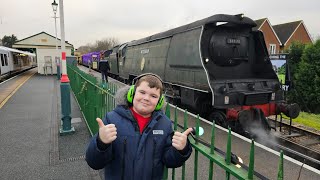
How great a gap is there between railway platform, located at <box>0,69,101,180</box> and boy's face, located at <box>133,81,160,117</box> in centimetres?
242

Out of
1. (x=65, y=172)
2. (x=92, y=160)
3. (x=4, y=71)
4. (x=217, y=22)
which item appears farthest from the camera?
(x=4, y=71)

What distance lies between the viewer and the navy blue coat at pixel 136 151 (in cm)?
190

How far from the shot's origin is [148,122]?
2016mm

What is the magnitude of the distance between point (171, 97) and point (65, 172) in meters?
5.74

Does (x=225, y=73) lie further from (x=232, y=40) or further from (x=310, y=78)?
(x=310, y=78)

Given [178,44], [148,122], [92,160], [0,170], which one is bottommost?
[0,170]

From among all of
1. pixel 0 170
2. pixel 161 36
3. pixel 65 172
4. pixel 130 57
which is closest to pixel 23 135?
pixel 0 170

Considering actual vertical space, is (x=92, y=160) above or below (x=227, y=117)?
above

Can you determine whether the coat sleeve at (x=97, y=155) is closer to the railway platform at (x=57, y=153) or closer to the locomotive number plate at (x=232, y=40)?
the railway platform at (x=57, y=153)

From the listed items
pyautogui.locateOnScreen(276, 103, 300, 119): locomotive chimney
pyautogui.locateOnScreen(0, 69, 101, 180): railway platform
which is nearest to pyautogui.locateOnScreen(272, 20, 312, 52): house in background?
pyautogui.locateOnScreen(276, 103, 300, 119): locomotive chimney

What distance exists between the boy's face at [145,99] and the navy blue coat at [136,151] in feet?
0.25

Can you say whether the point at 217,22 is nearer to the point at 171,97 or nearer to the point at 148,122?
the point at 171,97

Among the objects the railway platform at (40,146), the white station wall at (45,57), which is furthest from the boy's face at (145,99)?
the white station wall at (45,57)

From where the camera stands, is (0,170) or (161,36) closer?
(0,170)
